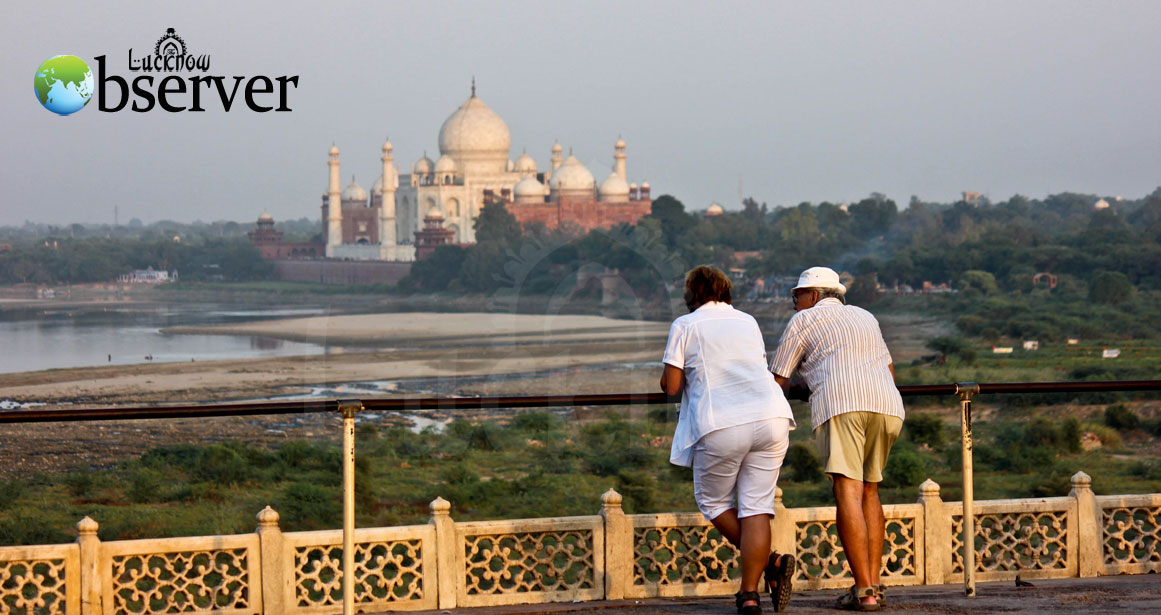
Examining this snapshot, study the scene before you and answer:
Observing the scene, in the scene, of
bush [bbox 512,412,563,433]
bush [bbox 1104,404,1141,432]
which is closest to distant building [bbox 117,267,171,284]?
bush [bbox 512,412,563,433]

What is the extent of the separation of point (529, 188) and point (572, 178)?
4.15 ft

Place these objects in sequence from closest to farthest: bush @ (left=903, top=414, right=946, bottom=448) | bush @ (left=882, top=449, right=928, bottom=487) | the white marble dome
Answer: bush @ (left=882, top=449, right=928, bottom=487) < bush @ (left=903, top=414, right=946, bottom=448) < the white marble dome

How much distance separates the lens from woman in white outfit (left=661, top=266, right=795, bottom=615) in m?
2.34

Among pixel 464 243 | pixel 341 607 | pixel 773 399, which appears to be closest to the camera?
pixel 773 399

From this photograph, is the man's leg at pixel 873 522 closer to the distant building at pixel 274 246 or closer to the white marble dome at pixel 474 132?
the white marble dome at pixel 474 132

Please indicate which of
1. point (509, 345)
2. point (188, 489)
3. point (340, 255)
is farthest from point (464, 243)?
point (188, 489)

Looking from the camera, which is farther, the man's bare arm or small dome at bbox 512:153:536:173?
small dome at bbox 512:153:536:173

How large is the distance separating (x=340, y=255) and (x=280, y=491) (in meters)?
29.4

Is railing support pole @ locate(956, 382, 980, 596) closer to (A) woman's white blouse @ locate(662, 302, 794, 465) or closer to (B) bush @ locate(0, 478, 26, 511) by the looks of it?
(A) woman's white blouse @ locate(662, 302, 794, 465)

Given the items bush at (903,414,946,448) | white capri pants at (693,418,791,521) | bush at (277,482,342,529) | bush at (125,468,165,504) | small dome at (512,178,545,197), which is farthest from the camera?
small dome at (512,178,545,197)

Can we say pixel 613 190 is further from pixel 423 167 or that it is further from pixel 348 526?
pixel 348 526

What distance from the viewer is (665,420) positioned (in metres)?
13.9

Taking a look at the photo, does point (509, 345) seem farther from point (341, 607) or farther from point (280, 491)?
point (341, 607)

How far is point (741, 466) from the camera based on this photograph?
239 centimetres
